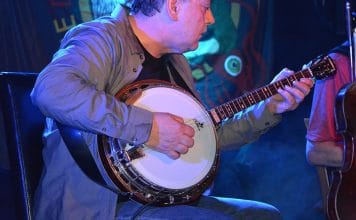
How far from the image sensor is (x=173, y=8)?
6.25ft

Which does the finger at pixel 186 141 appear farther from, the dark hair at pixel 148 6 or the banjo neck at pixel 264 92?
the dark hair at pixel 148 6

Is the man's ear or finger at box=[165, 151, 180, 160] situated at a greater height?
the man's ear

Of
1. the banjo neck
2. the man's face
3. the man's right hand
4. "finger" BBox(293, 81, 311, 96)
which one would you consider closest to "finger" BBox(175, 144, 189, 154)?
the man's right hand

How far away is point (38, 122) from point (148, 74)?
467mm

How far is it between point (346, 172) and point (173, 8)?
0.93 metres

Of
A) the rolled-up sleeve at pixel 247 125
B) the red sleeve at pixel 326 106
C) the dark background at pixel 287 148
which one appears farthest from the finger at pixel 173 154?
the dark background at pixel 287 148

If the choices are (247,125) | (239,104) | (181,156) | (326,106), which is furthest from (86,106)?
(326,106)

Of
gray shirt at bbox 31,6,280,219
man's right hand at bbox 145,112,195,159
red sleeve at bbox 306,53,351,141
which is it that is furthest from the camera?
red sleeve at bbox 306,53,351,141

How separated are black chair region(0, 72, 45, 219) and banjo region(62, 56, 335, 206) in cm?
29

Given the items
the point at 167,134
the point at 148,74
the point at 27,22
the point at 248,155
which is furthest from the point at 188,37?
the point at 248,155

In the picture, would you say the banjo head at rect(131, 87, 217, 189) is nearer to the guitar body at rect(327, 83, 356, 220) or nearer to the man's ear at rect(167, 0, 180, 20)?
the man's ear at rect(167, 0, 180, 20)

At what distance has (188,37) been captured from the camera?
6.42ft

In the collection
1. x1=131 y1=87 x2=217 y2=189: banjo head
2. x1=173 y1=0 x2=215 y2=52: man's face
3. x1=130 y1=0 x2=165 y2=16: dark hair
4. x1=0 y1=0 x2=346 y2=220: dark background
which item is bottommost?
x1=0 y1=0 x2=346 y2=220: dark background

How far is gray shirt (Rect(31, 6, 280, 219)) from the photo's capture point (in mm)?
1553
